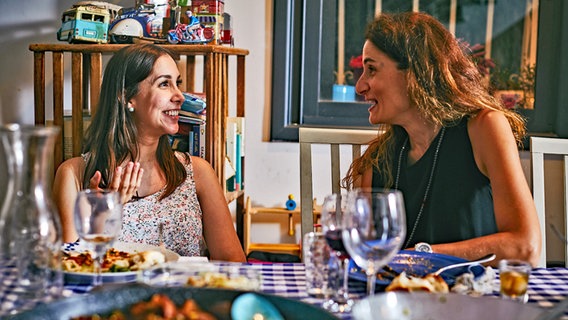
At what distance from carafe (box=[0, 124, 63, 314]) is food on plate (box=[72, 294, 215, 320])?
0.12 metres

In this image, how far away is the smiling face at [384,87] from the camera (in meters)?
2.11

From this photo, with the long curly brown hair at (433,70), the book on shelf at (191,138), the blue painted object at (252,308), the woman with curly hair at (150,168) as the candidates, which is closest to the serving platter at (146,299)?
the blue painted object at (252,308)

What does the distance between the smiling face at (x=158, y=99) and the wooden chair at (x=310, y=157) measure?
0.52 meters

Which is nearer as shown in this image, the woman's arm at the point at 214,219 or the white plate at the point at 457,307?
the white plate at the point at 457,307

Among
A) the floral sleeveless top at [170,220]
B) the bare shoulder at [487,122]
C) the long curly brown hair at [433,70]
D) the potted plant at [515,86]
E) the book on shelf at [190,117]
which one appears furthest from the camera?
the potted plant at [515,86]

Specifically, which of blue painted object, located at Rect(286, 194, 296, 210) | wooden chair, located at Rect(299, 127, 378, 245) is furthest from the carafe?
blue painted object, located at Rect(286, 194, 296, 210)

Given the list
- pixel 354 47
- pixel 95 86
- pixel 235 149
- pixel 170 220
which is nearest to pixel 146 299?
pixel 170 220

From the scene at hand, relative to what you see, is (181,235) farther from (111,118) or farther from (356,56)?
(356,56)

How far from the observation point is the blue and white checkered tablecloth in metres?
1.25

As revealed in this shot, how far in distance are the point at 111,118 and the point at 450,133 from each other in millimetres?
1029

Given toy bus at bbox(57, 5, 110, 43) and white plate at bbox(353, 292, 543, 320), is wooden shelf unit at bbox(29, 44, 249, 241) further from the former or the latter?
white plate at bbox(353, 292, 543, 320)

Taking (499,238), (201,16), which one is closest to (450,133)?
(499,238)

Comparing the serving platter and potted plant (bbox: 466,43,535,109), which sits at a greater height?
potted plant (bbox: 466,43,535,109)

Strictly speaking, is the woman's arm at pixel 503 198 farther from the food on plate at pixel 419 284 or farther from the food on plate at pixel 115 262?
the food on plate at pixel 115 262
